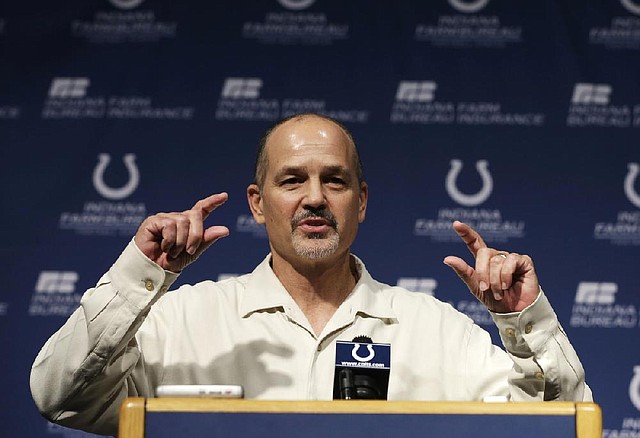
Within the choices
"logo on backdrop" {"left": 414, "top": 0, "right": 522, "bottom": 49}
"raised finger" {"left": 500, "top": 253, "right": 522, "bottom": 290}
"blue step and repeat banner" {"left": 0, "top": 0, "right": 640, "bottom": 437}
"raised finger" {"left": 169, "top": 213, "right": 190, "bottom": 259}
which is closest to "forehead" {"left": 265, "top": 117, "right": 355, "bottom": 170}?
"raised finger" {"left": 169, "top": 213, "right": 190, "bottom": 259}

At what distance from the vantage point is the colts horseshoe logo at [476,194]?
401 cm

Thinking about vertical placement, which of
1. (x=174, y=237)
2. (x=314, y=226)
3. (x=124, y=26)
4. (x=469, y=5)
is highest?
(x=469, y=5)

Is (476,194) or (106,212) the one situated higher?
(476,194)

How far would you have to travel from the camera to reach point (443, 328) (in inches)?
98.0

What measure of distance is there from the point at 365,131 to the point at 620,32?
1.06m

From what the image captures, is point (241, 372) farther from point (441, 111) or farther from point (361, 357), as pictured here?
point (441, 111)

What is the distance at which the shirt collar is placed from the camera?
96.3 inches

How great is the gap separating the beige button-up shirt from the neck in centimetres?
4

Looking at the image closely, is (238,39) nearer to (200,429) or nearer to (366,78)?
(366,78)

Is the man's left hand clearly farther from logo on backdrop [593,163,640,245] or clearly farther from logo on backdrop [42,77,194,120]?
logo on backdrop [42,77,194,120]

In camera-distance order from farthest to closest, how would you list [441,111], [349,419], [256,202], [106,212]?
[441,111], [106,212], [256,202], [349,419]

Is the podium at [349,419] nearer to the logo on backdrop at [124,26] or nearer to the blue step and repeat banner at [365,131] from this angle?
the blue step and repeat banner at [365,131]

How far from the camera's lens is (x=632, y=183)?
4.01 m

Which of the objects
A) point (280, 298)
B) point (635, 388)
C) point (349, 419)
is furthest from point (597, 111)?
point (349, 419)
